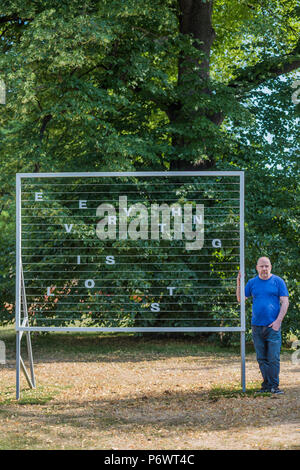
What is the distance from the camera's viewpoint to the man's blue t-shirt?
8.74m

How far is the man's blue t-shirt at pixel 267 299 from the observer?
874 cm

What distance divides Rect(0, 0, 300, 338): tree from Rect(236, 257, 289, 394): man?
5.56 metres

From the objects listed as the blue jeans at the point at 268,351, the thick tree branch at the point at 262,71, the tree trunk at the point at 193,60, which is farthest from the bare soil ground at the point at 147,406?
the thick tree branch at the point at 262,71

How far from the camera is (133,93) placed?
52.7 feet

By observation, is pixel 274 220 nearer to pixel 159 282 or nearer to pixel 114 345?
pixel 159 282

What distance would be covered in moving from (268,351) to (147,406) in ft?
5.60

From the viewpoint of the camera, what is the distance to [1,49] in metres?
15.8

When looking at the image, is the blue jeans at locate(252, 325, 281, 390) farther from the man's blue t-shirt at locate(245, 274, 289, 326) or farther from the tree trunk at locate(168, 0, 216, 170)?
the tree trunk at locate(168, 0, 216, 170)

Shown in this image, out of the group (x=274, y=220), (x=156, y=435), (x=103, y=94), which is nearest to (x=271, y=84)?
(x=274, y=220)

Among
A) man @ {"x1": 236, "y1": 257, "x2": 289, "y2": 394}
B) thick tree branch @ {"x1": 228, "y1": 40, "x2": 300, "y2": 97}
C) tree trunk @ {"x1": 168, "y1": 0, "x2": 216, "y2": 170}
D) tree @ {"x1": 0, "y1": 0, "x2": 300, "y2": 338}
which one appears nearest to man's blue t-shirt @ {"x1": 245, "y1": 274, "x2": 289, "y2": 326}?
man @ {"x1": 236, "y1": 257, "x2": 289, "y2": 394}

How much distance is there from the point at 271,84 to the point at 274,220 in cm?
346

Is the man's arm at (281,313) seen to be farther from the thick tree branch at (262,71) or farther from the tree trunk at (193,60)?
the thick tree branch at (262,71)

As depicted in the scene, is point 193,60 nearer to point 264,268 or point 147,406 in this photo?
point 264,268

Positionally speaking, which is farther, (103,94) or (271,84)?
(271,84)
